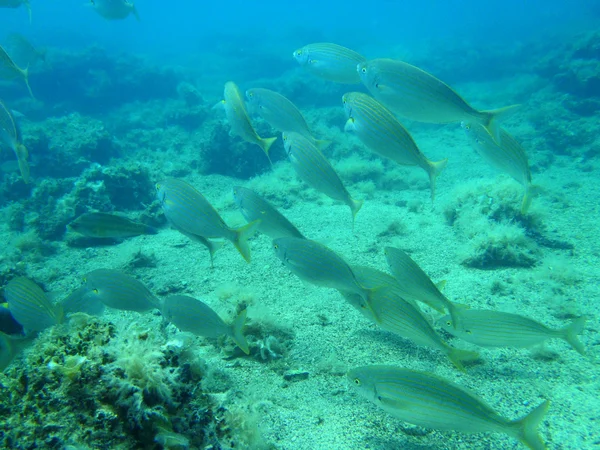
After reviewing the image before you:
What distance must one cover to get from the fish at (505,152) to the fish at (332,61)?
150cm

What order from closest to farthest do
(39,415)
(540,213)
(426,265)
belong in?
(39,415) → (426,265) → (540,213)

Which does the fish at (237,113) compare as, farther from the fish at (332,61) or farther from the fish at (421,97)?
the fish at (421,97)

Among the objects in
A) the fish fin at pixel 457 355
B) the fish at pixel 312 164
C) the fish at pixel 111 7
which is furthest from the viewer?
the fish at pixel 111 7

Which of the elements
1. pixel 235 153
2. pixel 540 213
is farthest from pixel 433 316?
pixel 235 153

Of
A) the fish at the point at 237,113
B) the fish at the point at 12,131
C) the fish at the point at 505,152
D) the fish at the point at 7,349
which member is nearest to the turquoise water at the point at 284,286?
the fish at the point at 7,349

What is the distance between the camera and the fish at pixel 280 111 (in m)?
3.99

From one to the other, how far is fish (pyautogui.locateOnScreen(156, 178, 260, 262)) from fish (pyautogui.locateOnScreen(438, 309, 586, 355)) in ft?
7.20

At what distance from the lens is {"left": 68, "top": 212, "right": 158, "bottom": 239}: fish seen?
4.38m

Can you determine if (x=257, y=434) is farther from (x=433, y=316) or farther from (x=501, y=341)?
(x=433, y=316)

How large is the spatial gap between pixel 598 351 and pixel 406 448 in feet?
8.09

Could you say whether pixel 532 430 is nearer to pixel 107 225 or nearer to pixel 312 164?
pixel 312 164

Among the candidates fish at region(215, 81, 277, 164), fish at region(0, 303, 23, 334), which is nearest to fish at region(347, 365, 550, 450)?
fish at region(215, 81, 277, 164)

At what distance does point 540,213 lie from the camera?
5.62 metres

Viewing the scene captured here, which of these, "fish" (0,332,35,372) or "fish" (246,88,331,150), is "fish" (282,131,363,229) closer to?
"fish" (246,88,331,150)
